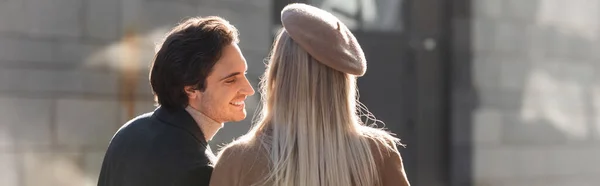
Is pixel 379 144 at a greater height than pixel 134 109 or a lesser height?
greater

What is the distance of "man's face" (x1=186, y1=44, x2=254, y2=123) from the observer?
114 inches

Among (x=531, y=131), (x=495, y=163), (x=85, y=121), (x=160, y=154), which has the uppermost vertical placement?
(x=160, y=154)

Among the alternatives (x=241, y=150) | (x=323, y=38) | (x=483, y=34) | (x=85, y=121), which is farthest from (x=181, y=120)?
(x=483, y=34)

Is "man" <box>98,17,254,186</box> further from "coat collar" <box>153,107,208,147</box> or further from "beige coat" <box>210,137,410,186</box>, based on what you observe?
"beige coat" <box>210,137,410,186</box>

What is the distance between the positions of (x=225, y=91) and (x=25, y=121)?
279 centimetres

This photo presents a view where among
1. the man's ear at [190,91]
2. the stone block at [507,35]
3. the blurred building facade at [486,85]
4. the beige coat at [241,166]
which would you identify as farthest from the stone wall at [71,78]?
the beige coat at [241,166]

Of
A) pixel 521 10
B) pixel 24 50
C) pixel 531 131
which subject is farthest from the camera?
pixel 531 131

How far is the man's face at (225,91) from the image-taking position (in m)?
2.89

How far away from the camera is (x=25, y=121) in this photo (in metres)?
5.41

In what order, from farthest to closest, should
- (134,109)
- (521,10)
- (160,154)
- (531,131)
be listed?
1. (531,131)
2. (521,10)
3. (134,109)
4. (160,154)

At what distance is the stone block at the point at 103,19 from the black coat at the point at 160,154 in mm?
2840

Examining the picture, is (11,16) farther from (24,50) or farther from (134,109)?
(134,109)

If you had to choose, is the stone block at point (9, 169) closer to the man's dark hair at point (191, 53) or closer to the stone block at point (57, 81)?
the stone block at point (57, 81)

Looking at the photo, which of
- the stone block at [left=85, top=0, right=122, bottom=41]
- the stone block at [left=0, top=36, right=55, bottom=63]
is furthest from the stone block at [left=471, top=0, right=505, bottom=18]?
the stone block at [left=0, top=36, right=55, bottom=63]
